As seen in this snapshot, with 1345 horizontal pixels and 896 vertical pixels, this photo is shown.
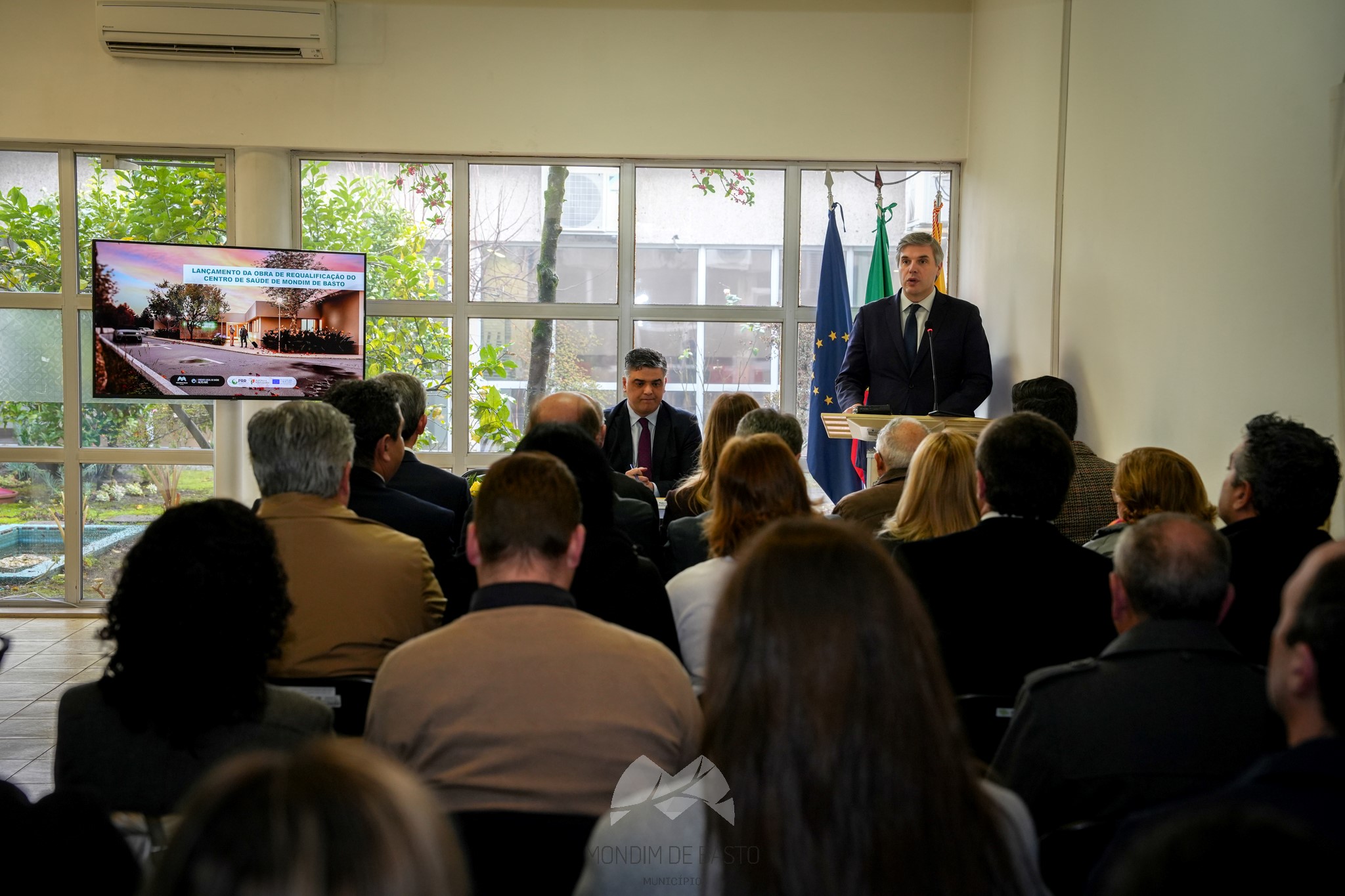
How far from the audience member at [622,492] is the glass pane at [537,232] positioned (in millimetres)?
2862

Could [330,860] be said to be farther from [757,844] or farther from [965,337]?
[965,337]

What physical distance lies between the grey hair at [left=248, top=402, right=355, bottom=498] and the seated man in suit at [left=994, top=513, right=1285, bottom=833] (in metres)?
1.66

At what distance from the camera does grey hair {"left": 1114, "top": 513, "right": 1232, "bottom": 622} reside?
179cm

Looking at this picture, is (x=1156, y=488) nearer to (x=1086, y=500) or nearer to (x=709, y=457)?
(x=1086, y=500)

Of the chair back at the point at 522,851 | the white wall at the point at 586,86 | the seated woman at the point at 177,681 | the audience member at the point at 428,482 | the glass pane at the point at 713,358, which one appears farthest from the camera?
the glass pane at the point at 713,358

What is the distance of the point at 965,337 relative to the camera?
5719 mm

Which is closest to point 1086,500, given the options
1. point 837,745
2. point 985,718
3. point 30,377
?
point 985,718

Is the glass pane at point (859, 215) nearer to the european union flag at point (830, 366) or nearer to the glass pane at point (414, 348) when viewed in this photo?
the european union flag at point (830, 366)

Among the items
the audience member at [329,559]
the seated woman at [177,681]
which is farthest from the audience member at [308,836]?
the audience member at [329,559]

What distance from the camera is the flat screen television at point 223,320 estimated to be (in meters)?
5.82

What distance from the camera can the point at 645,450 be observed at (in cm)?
534

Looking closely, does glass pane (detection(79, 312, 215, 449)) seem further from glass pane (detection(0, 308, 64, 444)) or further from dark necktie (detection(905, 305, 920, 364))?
dark necktie (detection(905, 305, 920, 364))

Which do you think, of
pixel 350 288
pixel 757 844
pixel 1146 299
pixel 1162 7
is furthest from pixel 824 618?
pixel 350 288

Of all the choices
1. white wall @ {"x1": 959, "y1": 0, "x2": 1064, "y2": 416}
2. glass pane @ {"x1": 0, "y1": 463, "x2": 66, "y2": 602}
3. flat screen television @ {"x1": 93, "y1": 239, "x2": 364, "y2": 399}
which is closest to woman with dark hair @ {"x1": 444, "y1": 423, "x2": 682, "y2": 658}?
white wall @ {"x1": 959, "y1": 0, "x2": 1064, "y2": 416}
